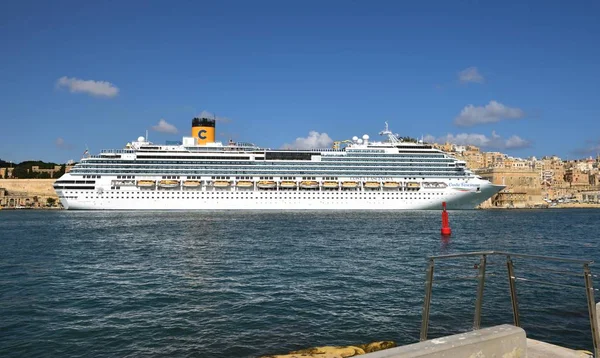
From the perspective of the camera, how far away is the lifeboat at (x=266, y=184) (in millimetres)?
65812

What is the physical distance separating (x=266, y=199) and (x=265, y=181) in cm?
281

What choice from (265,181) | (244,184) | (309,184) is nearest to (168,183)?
(244,184)

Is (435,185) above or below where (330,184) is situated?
below

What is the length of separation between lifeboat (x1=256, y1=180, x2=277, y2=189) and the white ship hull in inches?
34.1

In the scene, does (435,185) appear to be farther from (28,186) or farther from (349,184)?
(28,186)

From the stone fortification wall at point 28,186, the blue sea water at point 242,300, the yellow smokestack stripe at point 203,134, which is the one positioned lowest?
the blue sea water at point 242,300

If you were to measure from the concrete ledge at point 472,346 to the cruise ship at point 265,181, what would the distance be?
60.3 metres

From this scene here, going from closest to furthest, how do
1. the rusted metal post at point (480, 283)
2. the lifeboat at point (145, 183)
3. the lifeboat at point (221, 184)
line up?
1. the rusted metal post at point (480, 283)
2. the lifeboat at point (145, 183)
3. the lifeboat at point (221, 184)

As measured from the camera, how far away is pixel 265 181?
66.3 metres

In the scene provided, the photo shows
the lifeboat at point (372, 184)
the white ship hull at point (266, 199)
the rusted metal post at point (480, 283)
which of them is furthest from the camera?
the lifeboat at point (372, 184)

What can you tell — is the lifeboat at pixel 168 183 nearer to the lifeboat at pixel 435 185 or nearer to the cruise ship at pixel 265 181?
the cruise ship at pixel 265 181

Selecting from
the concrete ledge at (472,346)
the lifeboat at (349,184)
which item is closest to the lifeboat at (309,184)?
the lifeboat at (349,184)

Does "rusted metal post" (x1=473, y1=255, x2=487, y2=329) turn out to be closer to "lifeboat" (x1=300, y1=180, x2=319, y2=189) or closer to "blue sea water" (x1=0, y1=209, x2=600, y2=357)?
"blue sea water" (x1=0, y1=209, x2=600, y2=357)

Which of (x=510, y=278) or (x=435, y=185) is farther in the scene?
(x=435, y=185)
